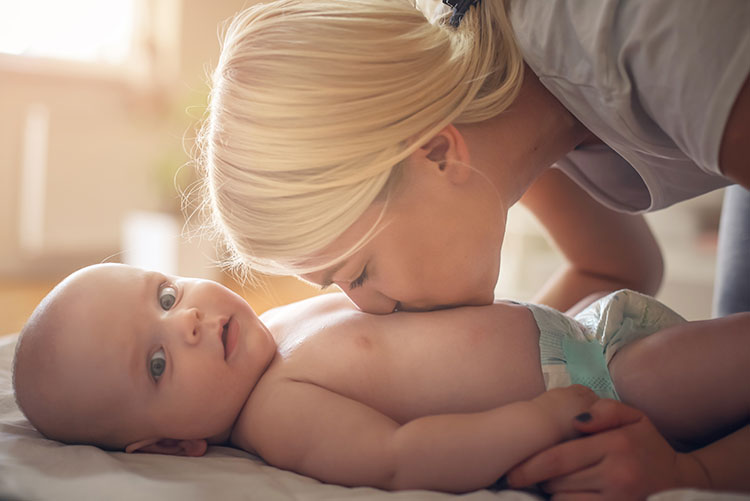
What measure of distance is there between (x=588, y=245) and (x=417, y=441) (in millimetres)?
784

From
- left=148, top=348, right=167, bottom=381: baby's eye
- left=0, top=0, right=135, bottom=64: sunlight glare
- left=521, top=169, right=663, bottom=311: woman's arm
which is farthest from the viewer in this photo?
left=0, top=0, right=135, bottom=64: sunlight glare

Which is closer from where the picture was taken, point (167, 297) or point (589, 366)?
point (589, 366)

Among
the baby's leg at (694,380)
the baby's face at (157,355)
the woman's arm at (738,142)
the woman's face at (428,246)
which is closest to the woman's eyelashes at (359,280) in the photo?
the woman's face at (428,246)

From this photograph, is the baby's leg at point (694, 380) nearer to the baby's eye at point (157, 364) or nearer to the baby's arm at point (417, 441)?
the baby's arm at point (417, 441)

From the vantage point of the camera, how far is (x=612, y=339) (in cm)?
91

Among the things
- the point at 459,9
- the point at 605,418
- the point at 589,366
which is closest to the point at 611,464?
the point at 605,418

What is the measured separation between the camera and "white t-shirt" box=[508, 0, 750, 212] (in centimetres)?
69

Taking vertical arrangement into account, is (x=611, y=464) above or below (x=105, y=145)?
above

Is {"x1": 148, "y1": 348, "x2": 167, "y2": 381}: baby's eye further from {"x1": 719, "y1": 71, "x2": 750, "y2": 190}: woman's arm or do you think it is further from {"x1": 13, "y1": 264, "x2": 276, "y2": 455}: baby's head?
{"x1": 719, "y1": 71, "x2": 750, "y2": 190}: woman's arm

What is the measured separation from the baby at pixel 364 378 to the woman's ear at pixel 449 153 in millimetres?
185

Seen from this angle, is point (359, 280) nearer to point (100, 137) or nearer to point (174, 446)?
point (174, 446)

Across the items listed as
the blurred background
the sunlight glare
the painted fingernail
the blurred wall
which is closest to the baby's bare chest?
the painted fingernail

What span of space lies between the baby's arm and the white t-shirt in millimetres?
332

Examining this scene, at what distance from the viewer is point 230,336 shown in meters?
0.96
